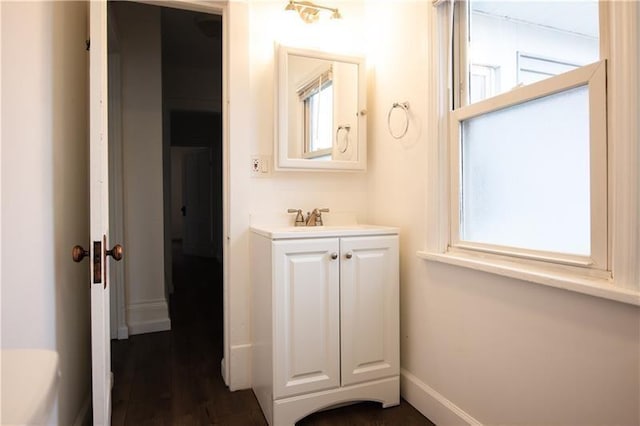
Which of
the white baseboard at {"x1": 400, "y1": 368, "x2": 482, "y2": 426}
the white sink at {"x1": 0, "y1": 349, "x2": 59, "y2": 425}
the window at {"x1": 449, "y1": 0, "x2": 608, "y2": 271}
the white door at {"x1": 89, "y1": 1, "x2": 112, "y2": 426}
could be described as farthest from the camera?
the white baseboard at {"x1": 400, "y1": 368, "x2": 482, "y2": 426}

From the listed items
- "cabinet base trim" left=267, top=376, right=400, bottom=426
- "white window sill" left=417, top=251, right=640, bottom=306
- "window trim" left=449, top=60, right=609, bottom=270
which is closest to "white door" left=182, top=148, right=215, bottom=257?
"cabinet base trim" left=267, top=376, right=400, bottom=426

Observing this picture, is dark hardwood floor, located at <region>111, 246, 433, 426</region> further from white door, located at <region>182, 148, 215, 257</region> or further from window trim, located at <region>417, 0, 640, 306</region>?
white door, located at <region>182, 148, 215, 257</region>

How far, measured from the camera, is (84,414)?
1.65 metres

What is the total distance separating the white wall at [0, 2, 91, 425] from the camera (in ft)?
3.18

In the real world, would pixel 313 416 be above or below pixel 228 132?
below

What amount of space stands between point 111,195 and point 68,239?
1419mm

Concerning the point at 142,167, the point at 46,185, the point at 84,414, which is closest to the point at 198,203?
the point at 142,167

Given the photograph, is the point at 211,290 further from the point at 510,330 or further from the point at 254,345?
the point at 510,330

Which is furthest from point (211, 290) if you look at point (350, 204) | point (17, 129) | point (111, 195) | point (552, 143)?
point (552, 143)

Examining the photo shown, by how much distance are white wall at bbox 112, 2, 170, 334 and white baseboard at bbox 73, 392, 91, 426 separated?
1155 millimetres

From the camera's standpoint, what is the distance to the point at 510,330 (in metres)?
1.30

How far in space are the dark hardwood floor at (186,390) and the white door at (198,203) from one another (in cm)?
358

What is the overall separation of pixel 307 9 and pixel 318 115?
586 mm

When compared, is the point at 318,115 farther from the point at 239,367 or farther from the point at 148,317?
the point at 148,317
